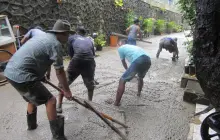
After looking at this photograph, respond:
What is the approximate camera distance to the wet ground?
156 inches

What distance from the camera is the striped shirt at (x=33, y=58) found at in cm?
327

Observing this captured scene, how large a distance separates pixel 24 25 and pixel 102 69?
331cm

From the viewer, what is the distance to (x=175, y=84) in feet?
22.9

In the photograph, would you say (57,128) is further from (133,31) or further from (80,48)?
(133,31)

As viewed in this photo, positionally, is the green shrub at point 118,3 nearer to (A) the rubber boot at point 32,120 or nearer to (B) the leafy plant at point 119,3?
(B) the leafy plant at point 119,3

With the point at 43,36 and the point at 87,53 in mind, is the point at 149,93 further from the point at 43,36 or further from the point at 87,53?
the point at 43,36

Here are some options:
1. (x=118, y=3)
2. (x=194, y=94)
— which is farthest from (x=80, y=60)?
(x=118, y=3)

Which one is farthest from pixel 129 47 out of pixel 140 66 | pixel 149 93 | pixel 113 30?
pixel 113 30

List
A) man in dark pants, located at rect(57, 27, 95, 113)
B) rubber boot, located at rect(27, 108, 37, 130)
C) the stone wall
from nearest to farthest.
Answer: rubber boot, located at rect(27, 108, 37, 130)
man in dark pants, located at rect(57, 27, 95, 113)
the stone wall

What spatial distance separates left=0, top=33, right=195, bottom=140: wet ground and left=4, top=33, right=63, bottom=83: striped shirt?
1164 millimetres

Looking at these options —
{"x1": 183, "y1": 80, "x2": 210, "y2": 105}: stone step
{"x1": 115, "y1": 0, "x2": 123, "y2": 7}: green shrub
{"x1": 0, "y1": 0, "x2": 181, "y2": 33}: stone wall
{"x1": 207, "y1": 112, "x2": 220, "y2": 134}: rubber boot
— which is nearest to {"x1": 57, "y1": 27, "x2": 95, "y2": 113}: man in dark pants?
{"x1": 183, "y1": 80, "x2": 210, "y2": 105}: stone step

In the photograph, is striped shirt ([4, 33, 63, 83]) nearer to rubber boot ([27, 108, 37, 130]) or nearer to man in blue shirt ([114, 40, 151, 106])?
rubber boot ([27, 108, 37, 130])

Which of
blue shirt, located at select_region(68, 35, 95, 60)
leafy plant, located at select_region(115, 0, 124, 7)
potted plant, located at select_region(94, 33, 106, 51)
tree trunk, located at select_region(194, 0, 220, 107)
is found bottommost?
potted plant, located at select_region(94, 33, 106, 51)

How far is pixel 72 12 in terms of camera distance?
1103cm
